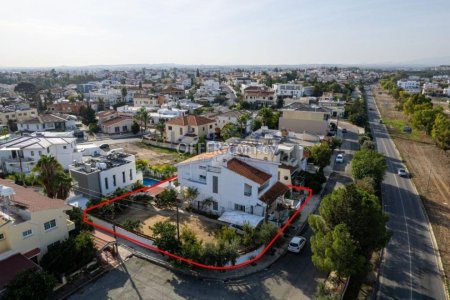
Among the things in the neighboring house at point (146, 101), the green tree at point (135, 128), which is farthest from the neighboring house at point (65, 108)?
the green tree at point (135, 128)

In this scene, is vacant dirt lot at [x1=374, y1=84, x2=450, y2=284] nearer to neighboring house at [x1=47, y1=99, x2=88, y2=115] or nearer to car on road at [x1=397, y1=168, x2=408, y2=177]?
car on road at [x1=397, y1=168, x2=408, y2=177]

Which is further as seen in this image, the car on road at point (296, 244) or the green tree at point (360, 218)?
the car on road at point (296, 244)

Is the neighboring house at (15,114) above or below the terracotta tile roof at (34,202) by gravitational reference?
below

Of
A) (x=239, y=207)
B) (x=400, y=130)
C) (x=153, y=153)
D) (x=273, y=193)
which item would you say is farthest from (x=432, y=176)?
(x=153, y=153)

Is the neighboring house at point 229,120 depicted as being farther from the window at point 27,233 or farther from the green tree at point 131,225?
the window at point 27,233

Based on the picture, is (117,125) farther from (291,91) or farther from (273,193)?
(291,91)

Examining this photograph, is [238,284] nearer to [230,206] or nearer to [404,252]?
[230,206]

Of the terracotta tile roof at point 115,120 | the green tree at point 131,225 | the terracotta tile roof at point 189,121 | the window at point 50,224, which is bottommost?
the green tree at point 131,225

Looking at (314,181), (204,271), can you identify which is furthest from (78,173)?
(314,181)
